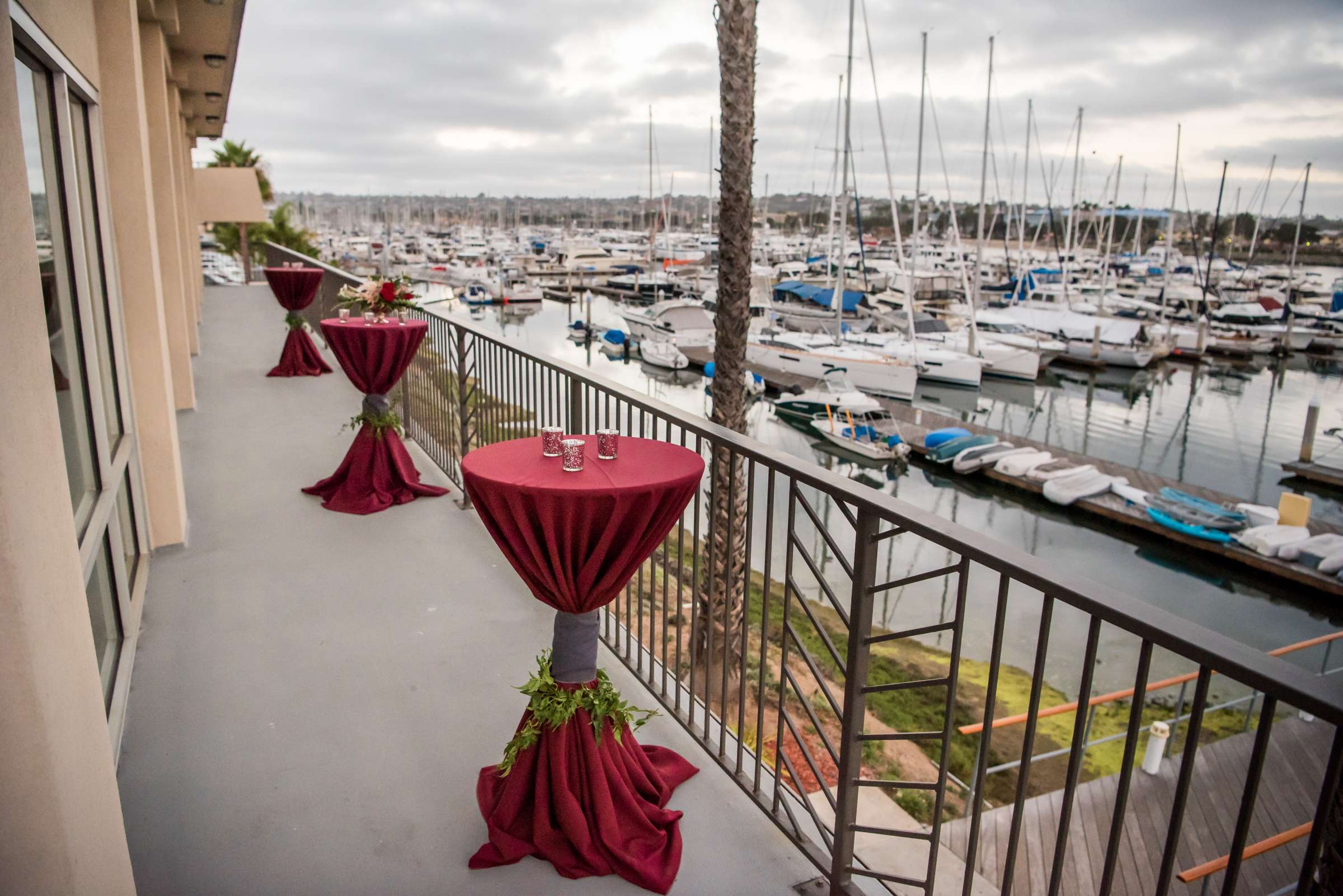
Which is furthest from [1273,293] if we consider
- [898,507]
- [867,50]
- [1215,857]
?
[898,507]

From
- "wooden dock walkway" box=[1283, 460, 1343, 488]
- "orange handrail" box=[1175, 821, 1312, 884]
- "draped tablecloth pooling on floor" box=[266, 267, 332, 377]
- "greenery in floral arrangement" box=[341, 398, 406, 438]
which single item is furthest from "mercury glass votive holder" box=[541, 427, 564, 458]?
"wooden dock walkway" box=[1283, 460, 1343, 488]

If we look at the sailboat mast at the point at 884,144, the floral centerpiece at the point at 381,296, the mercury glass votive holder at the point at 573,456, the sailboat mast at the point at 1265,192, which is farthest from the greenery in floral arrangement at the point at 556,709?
the sailboat mast at the point at 1265,192

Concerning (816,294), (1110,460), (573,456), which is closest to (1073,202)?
(816,294)

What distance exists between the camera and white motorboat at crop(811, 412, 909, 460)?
2383 centimetres

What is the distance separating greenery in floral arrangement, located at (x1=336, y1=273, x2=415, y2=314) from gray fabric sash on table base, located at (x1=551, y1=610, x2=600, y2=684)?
13.9ft

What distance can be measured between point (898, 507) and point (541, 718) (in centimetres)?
118

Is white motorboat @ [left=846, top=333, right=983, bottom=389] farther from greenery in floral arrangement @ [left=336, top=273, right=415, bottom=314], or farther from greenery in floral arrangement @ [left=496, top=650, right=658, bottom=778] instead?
greenery in floral arrangement @ [left=496, top=650, right=658, bottom=778]

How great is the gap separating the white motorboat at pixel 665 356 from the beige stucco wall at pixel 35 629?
34.5 meters

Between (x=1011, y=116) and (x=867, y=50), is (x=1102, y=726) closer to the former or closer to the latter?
(x=867, y=50)

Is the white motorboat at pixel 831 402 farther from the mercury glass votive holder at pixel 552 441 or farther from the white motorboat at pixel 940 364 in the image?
the mercury glass votive holder at pixel 552 441

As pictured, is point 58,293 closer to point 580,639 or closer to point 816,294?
point 580,639

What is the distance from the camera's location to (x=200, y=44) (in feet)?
26.4

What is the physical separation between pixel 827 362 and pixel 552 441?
29.9 metres

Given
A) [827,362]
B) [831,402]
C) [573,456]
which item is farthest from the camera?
[827,362]
